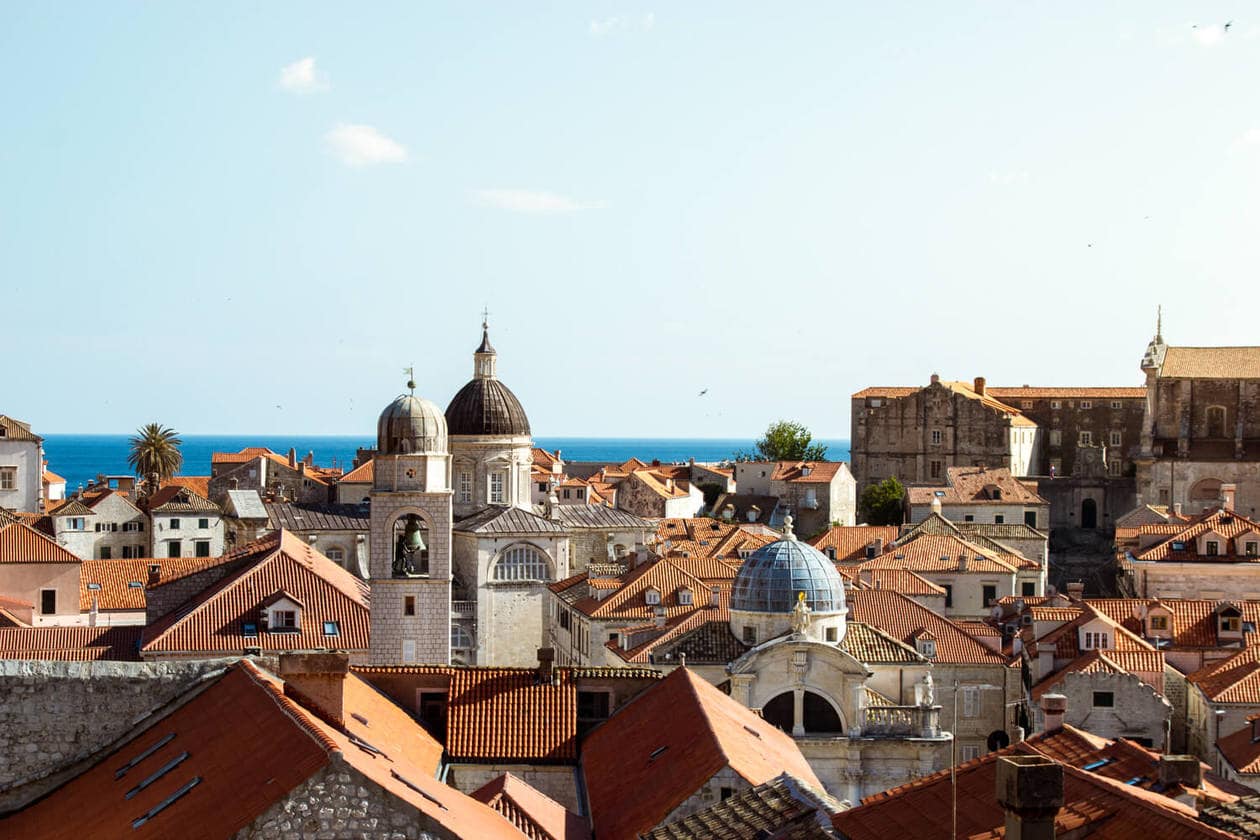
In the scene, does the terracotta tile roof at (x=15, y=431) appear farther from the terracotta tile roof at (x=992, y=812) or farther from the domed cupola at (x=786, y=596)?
the terracotta tile roof at (x=992, y=812)

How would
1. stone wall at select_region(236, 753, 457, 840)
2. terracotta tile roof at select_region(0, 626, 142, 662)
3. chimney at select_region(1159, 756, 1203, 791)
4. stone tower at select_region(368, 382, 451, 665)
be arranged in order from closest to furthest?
stone wall at select_region(236, 753, 457, 840)
chimney at select_region(1159, 756, 1203, 791)
stone tower at select_region(368, 382, 451, 665)
terracotta tile roof at select_region(0, 626, 142, 662)

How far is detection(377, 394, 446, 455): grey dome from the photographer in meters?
39.1

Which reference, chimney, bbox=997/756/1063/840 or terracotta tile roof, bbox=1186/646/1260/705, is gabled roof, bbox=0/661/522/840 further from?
terracotta tile roof, bbox=1186/646/1260/705

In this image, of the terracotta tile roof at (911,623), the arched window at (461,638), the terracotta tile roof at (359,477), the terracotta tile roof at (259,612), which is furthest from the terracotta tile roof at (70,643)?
the terracotta tile roof at (359,477)

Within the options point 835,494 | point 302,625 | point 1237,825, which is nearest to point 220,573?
point 302,625

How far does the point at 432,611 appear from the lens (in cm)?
3772

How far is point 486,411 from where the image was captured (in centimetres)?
6675

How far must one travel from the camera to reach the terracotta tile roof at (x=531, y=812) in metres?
22.4

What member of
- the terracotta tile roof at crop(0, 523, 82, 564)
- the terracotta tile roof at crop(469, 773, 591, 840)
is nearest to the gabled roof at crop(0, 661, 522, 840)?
the terracotta tile roof at crop(469, 773, 591, 840)

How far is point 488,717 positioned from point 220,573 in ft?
56.9

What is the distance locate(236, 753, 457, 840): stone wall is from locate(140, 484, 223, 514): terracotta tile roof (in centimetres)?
6848

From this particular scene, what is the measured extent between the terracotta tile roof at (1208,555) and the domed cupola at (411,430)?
3744cm

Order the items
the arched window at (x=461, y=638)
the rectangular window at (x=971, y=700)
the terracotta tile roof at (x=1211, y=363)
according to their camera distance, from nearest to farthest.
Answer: the rectangular window at (x=971, y=700) < the arched window at (x=461, y=638) < the terracotta tile roof at (x=1211, y=363)

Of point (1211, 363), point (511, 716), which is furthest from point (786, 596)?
point (1211, 363)
